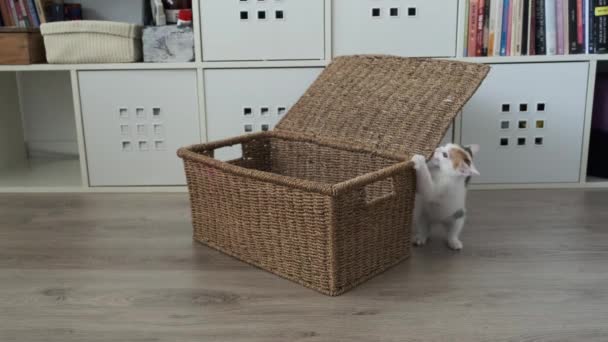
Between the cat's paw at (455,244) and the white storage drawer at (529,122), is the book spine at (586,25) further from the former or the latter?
the cat's paw at (455,244)

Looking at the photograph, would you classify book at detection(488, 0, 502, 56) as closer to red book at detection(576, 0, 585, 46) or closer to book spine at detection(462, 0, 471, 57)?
book spine at detection(462, 0, 471, 57)

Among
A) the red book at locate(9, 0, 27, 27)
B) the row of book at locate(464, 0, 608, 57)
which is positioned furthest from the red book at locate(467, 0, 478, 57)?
the red book at locate(9, 0, 27, 27)

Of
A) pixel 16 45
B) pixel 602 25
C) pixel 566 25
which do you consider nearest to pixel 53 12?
pixel 16 45

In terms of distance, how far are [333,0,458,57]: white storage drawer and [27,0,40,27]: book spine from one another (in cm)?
109

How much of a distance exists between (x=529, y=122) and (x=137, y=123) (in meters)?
1.34

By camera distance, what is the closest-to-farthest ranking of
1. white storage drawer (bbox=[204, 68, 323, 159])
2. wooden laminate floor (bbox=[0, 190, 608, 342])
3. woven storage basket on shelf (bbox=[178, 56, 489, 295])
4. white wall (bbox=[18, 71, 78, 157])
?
wooden laminate floor (bbox=[0, 190, 608, 342]), woven storage basket on shelf (bbox=[178, 56, 489, 295]), white storage drawer (bbox=[204, 68, 323, 159]), white wall (bbox=[18, 71, 78, 157])

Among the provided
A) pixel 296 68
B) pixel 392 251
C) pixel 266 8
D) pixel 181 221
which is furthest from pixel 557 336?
pixel 266 8

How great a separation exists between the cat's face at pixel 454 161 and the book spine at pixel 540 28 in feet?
2.41

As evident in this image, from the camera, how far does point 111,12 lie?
7.27ft

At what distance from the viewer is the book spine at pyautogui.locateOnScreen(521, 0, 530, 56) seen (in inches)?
70.8

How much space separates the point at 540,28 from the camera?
71.6 inches

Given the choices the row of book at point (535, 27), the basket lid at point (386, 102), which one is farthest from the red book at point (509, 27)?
the basket lid at point (386, 102)

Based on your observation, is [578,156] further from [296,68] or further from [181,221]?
[181,221]

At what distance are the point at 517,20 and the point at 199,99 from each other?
3.57ft
